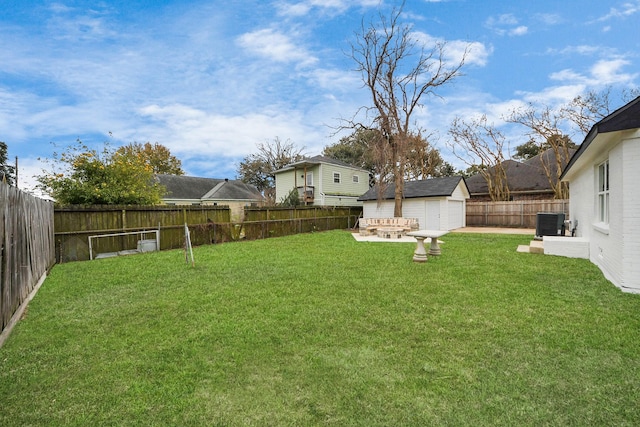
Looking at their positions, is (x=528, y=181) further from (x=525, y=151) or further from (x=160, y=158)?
(x=160, y=158)

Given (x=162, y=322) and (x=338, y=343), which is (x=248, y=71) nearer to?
(x=162, y=322)

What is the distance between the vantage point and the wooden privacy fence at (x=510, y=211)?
16641 millimetres

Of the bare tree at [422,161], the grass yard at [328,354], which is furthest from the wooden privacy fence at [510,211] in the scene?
the grass yard at [328,354]

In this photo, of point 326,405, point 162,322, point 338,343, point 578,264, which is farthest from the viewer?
point 578,264

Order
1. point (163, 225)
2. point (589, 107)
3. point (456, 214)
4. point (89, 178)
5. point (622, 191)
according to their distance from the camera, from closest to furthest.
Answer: point (622, 191)
point (89, 178)
point (163, 225)
point (456, 214)
point (589, 107)

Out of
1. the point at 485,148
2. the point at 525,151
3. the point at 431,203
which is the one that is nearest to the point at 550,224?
the point at 431,203

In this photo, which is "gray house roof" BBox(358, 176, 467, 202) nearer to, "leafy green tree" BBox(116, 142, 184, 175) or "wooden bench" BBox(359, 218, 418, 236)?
"wooden bench" BBox(359, 218, 418, 236)

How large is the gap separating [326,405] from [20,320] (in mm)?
4074

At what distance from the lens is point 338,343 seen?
2.90m

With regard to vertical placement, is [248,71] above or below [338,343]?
above

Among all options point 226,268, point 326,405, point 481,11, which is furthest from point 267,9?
point 326,405

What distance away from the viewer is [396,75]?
1597 cm

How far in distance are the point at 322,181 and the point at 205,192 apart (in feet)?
38.4

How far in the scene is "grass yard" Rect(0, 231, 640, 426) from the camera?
1939 millimetres
